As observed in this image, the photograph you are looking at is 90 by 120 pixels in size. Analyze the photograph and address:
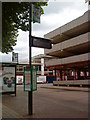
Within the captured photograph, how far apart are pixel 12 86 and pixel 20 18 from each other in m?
8.20

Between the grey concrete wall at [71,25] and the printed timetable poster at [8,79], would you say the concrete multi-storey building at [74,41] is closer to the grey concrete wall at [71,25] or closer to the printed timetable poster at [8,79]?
the grey concrete wall at [71,25]

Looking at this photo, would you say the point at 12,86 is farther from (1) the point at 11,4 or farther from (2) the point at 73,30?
(2) the point at 73,30

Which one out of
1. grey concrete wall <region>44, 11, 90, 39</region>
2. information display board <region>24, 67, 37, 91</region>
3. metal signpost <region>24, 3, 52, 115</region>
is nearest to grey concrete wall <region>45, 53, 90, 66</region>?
grey concrete wall <region>44, 11, 90, 39</region>

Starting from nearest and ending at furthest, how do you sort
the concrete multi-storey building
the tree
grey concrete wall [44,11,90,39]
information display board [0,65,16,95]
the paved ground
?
the paved ground, the tree, information display board [0,65,16,95], the concrete multi-storey building, grey concrete wall [44,11,90,39]

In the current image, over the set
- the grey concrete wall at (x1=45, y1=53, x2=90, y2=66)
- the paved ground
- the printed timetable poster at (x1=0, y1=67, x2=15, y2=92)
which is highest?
the grey concrete wall at (x1=45, y1=53, x2=90, y2=66)

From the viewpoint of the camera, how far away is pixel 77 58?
3556 centimetres

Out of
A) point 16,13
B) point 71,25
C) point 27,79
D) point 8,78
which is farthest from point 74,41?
point 27,79

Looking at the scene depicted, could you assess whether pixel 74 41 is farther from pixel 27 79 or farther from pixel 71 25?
pixel 27 79

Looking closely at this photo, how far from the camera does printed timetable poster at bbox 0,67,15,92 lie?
58.4 feet

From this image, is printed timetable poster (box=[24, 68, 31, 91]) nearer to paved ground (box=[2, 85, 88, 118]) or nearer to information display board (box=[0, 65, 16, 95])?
paved ground (box=[2, 85, 88, 118])

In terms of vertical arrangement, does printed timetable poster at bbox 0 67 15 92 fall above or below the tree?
below

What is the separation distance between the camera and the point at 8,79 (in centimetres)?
1806

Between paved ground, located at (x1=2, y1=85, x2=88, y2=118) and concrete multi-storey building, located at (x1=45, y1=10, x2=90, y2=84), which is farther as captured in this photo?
concrete multi-storey building, located at (x1=45, y1=10, x2=90, y2=84)

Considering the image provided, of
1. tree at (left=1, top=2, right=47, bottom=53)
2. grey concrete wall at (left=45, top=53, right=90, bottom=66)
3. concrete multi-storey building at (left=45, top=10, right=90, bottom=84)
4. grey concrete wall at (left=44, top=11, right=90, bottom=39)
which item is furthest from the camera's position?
grey concrete wall at (left=44, top=11, right=90, bottom=39)
